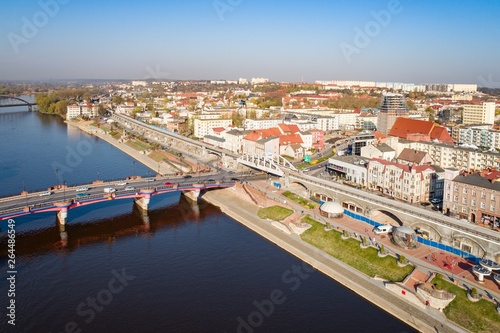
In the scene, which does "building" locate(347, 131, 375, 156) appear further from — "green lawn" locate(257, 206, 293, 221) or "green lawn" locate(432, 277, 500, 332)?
"green lawn" locate(432, 277, 500, 332)

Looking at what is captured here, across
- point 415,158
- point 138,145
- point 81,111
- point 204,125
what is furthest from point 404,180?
point 81,111

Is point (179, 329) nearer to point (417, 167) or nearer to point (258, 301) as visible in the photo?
point (258, 301)

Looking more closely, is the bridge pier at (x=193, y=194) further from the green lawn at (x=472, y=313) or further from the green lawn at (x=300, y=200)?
the green lawn at (x=472, y=313)

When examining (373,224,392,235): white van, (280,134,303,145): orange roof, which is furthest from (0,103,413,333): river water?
(280,134,303,145): orange roof

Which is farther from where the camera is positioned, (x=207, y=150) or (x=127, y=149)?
(x=127, y=149)

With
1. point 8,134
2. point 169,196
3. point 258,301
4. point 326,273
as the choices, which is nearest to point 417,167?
point 326,273

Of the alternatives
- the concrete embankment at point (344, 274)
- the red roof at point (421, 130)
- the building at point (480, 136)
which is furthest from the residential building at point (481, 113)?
the concrete embankment at point (344, 274)

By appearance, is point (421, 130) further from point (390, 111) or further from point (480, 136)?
point (390, 111)
